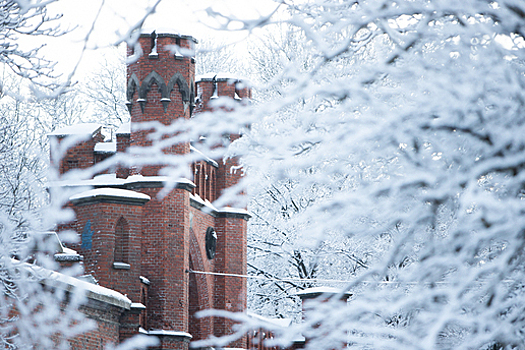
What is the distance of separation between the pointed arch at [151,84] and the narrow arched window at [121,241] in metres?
2.75

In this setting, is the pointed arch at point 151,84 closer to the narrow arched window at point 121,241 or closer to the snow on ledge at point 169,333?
the narrow arched window at point 121,241

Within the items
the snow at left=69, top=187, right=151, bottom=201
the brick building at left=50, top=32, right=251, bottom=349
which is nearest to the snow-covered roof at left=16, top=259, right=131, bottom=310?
the brick building at left=50, top=32, right=251, bottom=349

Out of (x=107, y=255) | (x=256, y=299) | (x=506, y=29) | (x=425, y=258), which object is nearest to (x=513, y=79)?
(x=506, y=29)

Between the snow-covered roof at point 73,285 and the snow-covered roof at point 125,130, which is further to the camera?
the snow-covered roof at point 125,130

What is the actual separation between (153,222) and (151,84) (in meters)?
2.59

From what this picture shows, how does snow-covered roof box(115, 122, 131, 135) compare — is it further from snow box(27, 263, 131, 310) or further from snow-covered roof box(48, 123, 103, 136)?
snow box(27, 263, 131, 310)

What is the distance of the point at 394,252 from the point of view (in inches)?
167

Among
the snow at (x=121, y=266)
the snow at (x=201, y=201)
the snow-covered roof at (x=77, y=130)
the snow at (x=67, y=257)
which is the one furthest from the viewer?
the snow at (x=201, y=201)

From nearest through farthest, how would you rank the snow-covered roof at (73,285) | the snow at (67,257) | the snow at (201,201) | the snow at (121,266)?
the snow-covered roof at (73,285) < the snow at (67,257) < the snow at (121,266) < the snow at (201,201)

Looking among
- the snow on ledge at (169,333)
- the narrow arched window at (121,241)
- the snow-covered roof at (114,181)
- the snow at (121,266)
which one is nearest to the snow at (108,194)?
the narrow arched window at (121,241)

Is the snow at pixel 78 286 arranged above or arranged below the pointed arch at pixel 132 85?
below

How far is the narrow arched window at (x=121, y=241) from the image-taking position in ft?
43.2

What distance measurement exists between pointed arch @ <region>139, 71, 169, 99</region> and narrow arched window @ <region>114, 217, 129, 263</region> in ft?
9.03

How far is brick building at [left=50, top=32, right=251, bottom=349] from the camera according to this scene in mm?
13133
